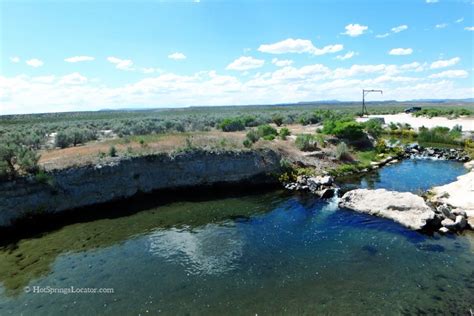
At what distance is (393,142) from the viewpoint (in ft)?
172

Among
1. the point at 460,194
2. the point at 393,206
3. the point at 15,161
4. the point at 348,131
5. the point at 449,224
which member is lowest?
the point at 449,224

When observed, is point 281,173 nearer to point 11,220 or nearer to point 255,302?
point 255,302

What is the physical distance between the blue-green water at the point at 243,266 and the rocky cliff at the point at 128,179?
14.5ft

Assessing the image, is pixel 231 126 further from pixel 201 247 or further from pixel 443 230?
pixel 443 230

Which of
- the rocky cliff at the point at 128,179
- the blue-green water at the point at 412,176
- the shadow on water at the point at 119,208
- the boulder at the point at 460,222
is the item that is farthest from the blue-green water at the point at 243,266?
the blue-green water at the point at 412,176

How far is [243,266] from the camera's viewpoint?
1828 cm

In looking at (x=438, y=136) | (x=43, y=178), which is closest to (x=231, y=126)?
(x=438, y=136)

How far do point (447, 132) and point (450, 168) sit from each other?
2053cm

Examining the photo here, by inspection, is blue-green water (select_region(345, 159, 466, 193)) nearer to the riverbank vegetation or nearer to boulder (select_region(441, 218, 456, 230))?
the riverbank vegetation

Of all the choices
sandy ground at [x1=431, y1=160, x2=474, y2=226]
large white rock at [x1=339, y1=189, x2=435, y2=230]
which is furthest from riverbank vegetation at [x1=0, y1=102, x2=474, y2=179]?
large white rock at [x1=339, y1=189, x2=435, y2=230]

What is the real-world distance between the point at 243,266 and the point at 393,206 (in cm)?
1305

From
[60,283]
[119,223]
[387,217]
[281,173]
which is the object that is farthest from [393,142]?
[60,283]

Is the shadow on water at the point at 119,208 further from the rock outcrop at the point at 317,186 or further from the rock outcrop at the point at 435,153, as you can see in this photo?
the rock outcrop at the point at 435,153

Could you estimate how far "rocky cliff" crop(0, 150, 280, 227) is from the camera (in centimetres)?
2634
